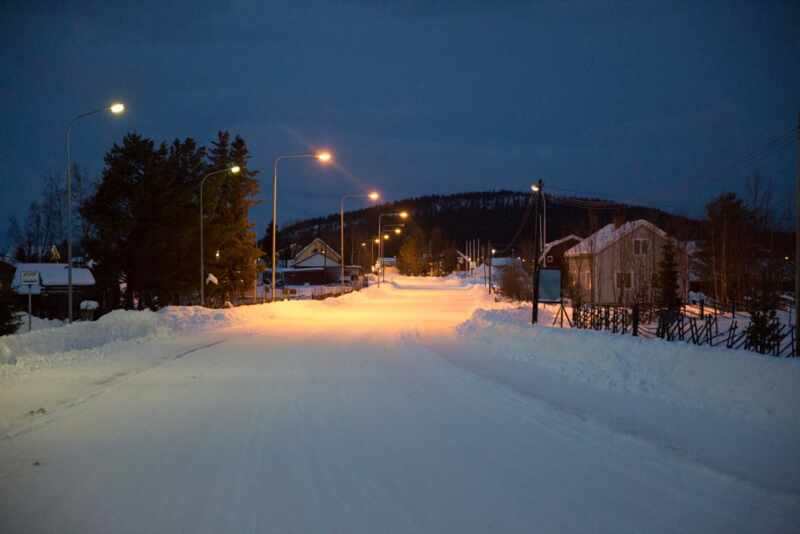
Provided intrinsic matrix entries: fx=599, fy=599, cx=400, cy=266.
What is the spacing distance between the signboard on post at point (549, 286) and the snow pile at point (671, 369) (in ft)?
35.0

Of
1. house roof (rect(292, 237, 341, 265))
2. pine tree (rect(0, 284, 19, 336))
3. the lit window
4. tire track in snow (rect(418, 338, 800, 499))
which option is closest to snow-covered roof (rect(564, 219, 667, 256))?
the lit window

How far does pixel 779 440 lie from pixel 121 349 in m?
15.7

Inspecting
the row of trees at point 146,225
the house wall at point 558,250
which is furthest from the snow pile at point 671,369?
the house wall at point 558,250

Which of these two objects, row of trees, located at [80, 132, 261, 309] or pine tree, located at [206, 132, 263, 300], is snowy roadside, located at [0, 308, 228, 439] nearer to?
row of trees, located at [80, 132, 261, 309]

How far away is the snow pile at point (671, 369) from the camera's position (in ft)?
27.8

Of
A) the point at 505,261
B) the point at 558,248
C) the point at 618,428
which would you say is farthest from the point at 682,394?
the point at 505,261

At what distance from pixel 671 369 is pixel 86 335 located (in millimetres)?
18246

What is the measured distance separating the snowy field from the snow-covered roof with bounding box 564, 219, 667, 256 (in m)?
36.3

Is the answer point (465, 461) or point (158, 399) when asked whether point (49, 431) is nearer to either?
point (158, 399)

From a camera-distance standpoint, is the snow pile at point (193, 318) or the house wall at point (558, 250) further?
the house wall at point (558, 250)

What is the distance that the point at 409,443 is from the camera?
7.28 m

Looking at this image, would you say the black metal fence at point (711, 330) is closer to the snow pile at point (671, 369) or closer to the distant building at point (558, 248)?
the snow pile at point (671, 369)

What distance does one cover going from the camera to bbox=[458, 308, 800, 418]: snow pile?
333 inches

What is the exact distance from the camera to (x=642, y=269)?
1822 inches
